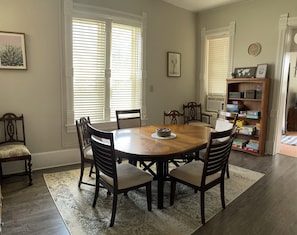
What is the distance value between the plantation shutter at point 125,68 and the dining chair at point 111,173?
80.3 inches

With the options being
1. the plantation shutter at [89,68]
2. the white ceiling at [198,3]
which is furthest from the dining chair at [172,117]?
the white ceiling at [198,3]

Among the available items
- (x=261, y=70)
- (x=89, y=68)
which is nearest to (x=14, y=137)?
(x=89, y=68)

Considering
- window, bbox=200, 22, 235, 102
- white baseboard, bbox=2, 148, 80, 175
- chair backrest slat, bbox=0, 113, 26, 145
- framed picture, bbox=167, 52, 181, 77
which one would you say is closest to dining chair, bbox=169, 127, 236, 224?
white baseboard, bbox=2, 148, 80, 175

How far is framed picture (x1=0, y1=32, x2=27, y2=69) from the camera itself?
3264mm

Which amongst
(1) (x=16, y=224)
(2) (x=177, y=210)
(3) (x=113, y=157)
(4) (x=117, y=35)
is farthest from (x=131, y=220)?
(4) (x=117, y=35)

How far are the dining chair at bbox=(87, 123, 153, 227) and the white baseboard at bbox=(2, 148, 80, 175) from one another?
1.64 metres

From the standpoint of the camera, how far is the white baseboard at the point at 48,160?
3.47 meters

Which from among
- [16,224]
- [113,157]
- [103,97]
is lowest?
[16,224]

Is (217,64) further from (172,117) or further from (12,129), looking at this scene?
(12,129)

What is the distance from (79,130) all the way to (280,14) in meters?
3.99

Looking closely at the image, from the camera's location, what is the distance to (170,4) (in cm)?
495

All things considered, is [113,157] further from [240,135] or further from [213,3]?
[213,3]

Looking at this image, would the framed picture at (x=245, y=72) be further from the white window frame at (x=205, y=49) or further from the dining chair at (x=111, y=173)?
the dining chair at (x=111, y=173)

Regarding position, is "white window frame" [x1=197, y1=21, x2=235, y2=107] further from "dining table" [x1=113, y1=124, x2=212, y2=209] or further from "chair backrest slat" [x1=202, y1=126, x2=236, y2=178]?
"chair backrest slat" [x1=202, y1=126, x2=236, y2=178]
